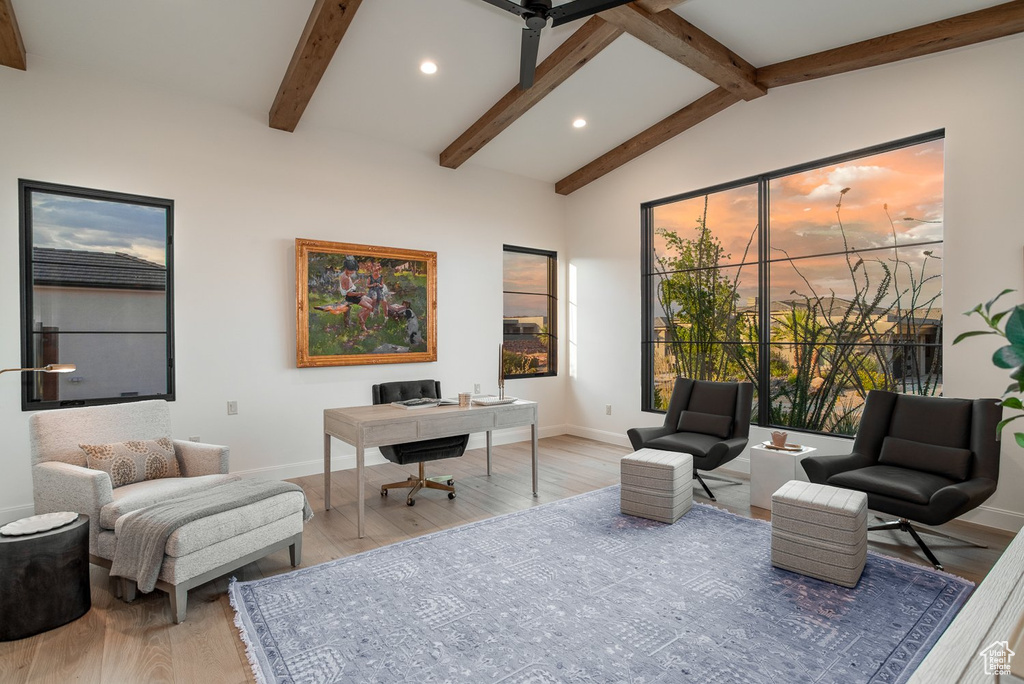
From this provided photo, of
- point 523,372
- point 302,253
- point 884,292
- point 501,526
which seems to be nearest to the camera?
point 501,526

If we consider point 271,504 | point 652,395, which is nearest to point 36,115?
point 271,504

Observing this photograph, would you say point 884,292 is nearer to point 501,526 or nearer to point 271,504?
point 501,526

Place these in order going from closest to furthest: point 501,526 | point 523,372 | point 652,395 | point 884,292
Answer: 1. point 501,526
2. point 884,292
3. point 652,395
4. point 523,372

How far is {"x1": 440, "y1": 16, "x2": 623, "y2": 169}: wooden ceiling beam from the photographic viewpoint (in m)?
3.99

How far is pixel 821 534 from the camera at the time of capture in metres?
2.83

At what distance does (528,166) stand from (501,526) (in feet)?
14.1

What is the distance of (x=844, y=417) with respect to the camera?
4.56 meters

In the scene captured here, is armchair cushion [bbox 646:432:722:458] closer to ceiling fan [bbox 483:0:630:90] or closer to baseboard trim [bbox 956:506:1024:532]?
baseboard trim [bbox 956:506:1024:532]

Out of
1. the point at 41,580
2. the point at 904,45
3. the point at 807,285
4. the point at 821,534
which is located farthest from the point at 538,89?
the point at 41,580

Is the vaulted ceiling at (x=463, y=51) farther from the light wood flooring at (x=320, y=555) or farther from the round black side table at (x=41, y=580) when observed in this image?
the light wood flooring at (x=320, y=555)

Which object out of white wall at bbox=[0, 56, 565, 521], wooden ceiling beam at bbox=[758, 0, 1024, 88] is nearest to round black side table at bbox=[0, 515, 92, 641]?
white wall at bbox=[0, 56, 565, 521]

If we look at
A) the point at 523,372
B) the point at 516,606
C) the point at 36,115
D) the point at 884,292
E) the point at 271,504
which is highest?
the point at 36,115

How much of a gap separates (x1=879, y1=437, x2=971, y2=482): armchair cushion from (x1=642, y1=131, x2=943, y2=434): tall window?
796mm

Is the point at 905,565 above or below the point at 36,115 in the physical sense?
below
